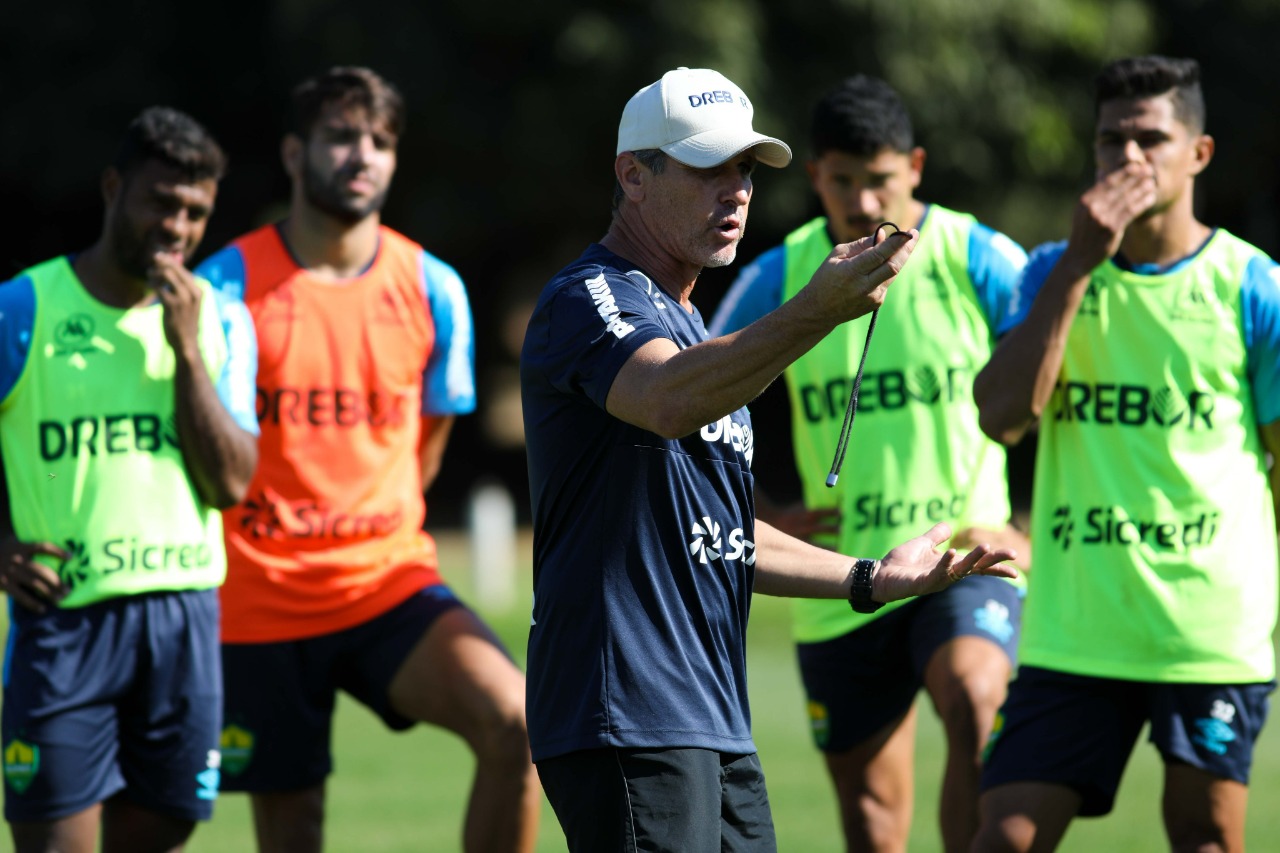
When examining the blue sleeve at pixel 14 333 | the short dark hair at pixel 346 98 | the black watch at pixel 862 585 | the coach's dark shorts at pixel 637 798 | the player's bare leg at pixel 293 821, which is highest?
the short dark hair at pixel 346 98

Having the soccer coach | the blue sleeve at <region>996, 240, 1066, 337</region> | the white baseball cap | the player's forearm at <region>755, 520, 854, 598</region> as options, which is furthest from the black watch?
the blue sleeve at <region>996, 240, 1066, 337</region>

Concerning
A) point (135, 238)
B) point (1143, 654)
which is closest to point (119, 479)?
point (135, 238)

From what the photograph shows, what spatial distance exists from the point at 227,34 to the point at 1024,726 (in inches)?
833

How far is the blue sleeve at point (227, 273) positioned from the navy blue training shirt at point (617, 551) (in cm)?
314

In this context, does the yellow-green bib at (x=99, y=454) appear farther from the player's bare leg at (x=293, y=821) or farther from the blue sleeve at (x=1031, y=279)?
the blue sleeve at (x=1031, y=279)

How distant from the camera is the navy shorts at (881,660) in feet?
22.5

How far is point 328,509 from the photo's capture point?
23.3 ft

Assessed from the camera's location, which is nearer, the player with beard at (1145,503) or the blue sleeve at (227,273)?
the player with beard at (1145,503)

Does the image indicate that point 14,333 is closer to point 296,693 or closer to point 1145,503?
point 296,693

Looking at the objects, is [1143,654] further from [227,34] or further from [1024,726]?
[227,34]

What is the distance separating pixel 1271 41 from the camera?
24.5 meters

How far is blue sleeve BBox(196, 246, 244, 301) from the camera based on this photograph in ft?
23.8

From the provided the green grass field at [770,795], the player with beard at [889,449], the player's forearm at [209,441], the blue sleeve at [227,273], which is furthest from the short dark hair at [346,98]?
the green grass field at [770,795]

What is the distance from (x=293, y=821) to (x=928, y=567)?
140 inches
